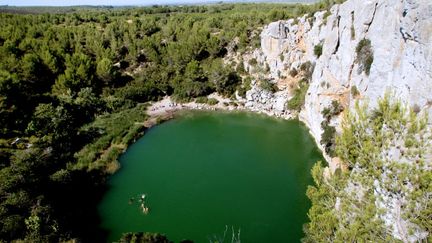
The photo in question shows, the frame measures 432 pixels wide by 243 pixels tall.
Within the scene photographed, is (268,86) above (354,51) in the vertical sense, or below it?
→ below

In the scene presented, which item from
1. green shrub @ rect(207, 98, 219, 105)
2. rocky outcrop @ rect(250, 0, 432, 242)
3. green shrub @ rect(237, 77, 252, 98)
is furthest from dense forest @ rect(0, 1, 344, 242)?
rocky outcrop @ rect(250, 0, 432, 242)

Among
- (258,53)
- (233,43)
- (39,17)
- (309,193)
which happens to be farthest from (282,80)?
(39,17)

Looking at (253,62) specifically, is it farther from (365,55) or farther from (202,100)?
(365,55)

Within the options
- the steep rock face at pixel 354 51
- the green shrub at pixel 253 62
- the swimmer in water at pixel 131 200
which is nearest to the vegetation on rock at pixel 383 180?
the steep rock face at pixel 354 51

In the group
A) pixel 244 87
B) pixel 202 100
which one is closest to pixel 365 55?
pixel 244 87

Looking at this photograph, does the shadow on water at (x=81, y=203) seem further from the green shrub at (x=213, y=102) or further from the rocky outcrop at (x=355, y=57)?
A: the green shrub at (x=213, y=102)

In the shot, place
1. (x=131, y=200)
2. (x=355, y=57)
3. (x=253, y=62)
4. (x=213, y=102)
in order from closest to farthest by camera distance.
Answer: (x=131, y=200) → (x=355, y=57) → (x=213, y=102) → (x=253, y=62)

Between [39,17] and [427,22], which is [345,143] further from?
[39,17]
